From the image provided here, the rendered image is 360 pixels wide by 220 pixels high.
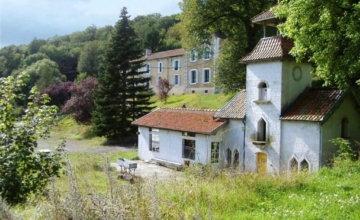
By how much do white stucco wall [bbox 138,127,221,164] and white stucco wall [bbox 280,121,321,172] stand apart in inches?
158

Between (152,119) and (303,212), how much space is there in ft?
60.2

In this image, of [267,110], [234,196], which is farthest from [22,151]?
[267,110]

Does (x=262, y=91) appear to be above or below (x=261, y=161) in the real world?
above

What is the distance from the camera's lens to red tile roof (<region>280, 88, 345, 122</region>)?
15.0m

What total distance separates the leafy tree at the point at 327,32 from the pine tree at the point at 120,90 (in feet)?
66.2

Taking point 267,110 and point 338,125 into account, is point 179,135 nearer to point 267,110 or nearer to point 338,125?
point 267,110

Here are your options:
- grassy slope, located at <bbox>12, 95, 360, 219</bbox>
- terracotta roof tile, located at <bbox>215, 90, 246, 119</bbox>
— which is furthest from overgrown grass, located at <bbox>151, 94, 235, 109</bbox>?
grassy slope, located at <bbox>12, 95, 360, 219</bbox>

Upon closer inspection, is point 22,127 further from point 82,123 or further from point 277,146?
point 82,123

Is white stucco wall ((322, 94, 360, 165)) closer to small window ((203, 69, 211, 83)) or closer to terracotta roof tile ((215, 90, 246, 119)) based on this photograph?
terracotta roof tile ((215, 90, 246, 119))

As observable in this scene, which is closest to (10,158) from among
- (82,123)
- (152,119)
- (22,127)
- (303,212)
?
(22,127)

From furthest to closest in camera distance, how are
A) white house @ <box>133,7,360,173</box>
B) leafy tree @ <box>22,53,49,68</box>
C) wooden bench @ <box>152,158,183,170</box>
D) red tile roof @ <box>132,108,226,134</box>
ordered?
leafy tree @ <box>22,53,49,68</box>, wooden bench @ <box>152,158,183,170</box>, red tile roof @ <box>132,108,226,134</box>, white house @ <box>133,7,360,173</box>

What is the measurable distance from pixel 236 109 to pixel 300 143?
4394 millimetres

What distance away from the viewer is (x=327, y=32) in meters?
13.8

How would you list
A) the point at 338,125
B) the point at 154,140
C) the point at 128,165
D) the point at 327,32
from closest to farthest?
the point at 327,32, the point at 338,125, the point at 128,165, the point at 154,140
